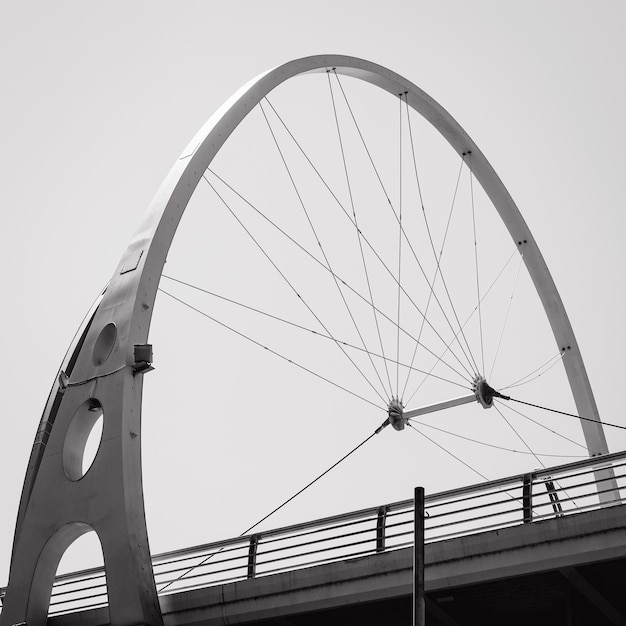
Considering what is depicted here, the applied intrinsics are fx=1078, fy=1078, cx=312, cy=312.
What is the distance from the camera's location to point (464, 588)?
1781 cm

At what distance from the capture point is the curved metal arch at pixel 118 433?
60.1ft

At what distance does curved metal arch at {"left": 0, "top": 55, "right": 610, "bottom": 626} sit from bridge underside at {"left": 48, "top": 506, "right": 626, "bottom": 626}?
4.47 feet

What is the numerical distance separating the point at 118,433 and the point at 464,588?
6.51 m

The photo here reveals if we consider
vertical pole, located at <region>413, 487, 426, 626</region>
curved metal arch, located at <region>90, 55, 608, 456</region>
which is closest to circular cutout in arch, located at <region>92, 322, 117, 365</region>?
curved metal arch, located at <region>90, 55, 608, 456</region>

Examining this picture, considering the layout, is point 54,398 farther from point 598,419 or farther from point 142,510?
point 598,419

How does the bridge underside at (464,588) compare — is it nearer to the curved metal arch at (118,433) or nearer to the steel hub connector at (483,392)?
the curved metal arch at (118,433)

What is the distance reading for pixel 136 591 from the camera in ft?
59.0

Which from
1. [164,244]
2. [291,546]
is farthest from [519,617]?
[164,244]

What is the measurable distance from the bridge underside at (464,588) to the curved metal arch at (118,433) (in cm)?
136

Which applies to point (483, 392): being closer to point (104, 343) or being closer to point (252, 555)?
point (252, 555)

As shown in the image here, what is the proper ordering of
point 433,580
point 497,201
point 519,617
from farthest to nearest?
point 497,201
point 519,617
point 433,580

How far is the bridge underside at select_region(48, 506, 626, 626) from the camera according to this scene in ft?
53.8

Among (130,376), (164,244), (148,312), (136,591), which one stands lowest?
(136,591)

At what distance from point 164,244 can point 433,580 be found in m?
8.37
